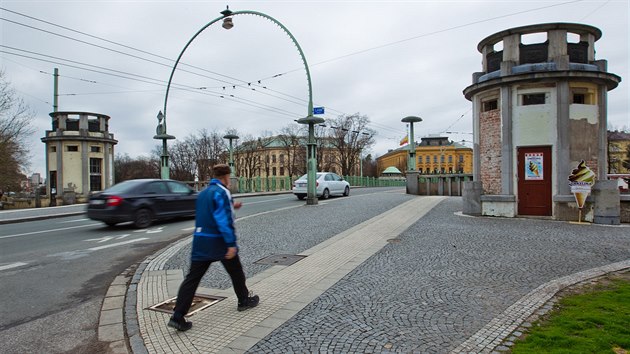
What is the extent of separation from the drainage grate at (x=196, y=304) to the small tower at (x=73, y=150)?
4415 cm

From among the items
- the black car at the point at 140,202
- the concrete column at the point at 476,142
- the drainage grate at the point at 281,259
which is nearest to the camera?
the drainage grate at the point at 281,259

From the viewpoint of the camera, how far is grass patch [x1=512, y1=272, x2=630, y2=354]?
3.38 metres

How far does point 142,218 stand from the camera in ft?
40.2

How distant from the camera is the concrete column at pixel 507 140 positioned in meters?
12.4

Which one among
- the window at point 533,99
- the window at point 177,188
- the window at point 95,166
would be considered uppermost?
the window at point 533,99

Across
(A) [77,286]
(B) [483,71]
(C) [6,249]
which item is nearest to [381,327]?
(A) [77,286]

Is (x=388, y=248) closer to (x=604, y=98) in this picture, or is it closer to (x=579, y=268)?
(x=579, y=268)

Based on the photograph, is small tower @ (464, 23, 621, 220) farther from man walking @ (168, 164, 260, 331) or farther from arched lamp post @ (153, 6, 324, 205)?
man walking @ (168, 164, 260, 331)

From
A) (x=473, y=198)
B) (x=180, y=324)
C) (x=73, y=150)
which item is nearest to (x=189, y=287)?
(x=180, y=324)

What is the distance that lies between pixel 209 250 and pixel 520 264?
5.28 metres

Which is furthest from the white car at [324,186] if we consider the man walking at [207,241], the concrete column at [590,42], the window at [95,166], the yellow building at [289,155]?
the yellow building at [289,155]

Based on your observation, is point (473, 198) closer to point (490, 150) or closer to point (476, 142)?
point (490, 150)

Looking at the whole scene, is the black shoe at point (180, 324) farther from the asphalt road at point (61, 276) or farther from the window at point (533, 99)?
the window at point (533, 99)

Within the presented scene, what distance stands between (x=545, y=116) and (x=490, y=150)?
1894 mm
